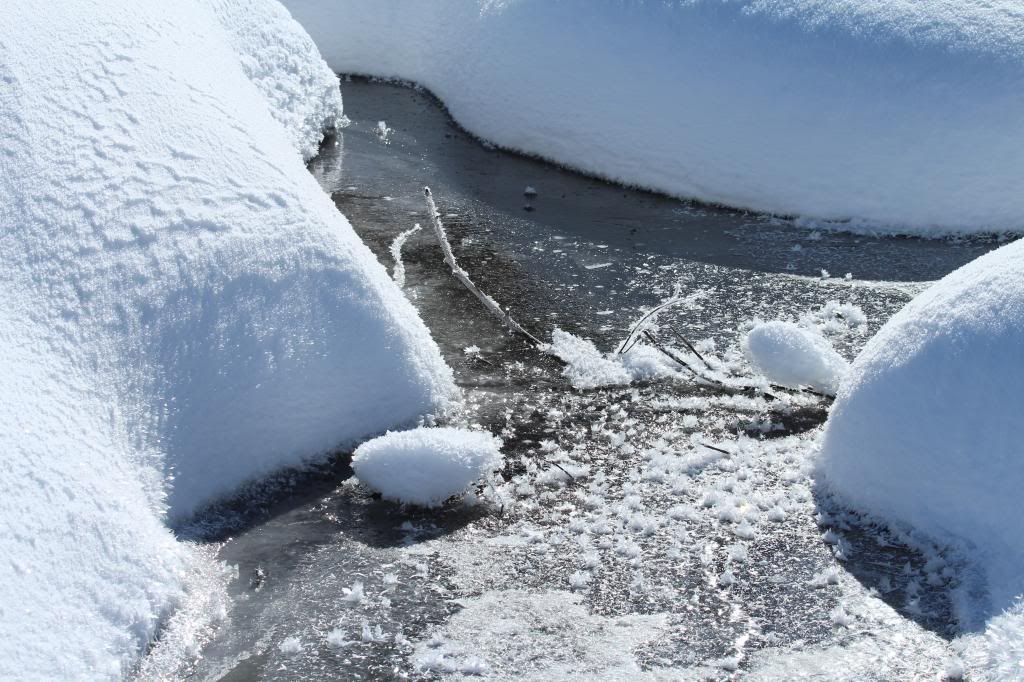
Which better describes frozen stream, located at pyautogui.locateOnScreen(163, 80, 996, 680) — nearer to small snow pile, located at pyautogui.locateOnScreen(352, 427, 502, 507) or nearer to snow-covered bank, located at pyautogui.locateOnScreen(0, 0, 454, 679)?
small snow pile, located at pyautogui.locateOnScreen(352, 427, 502, 507)

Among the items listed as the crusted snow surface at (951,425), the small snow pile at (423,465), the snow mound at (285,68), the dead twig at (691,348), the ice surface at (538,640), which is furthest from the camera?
the snow mound at (285,68)

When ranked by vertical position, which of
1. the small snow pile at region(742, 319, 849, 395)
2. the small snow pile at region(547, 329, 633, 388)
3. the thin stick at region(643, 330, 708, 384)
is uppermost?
the small snow pile at region(742, 319, 849, 395)

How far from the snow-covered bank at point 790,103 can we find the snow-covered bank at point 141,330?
360 centimetres

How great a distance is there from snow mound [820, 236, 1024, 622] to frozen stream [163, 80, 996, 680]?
18 cm

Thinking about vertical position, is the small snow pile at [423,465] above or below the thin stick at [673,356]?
below

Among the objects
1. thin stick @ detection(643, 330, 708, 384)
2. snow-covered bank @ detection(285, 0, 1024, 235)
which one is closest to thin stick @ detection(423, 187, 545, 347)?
thin stick @ detection(643, 330, 708, 384)

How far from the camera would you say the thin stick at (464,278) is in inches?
262

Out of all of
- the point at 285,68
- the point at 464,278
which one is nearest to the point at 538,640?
the point at 464,278

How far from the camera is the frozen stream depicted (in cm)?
408

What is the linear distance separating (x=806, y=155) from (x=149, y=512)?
6038 millimetres

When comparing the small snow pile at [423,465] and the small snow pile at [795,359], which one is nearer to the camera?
the small snow pile at [423,465]

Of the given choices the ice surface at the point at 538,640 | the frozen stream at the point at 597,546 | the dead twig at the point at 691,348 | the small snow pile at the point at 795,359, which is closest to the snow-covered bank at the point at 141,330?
the frozen stream at the point at 597,546

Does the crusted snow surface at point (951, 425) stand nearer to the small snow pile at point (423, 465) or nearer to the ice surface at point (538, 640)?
the ice surface at point (538, 640)

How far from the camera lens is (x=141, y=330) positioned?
5.11 metres
